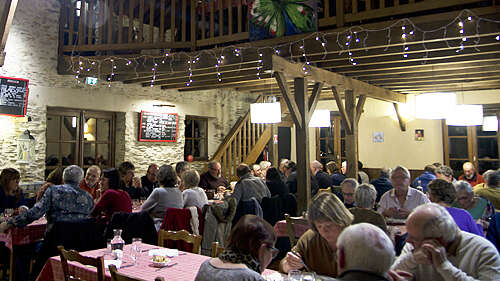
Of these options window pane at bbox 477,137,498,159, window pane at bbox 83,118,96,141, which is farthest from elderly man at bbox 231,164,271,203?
window pane at bbox 477,137,498,159

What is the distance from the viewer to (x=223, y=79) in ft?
28.8

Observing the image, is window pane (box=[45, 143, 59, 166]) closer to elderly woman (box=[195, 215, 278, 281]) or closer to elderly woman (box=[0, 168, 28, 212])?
elderly woman (box=[0, 168, 28, 212])

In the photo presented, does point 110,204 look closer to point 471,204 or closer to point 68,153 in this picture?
point 471,204

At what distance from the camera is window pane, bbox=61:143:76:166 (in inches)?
325

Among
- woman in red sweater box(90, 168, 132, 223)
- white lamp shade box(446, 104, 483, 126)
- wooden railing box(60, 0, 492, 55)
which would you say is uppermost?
wooden railing box(60, 0, 492, 55)

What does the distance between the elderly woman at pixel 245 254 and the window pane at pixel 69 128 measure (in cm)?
718

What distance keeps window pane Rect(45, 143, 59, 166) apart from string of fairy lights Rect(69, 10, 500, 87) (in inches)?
56.2

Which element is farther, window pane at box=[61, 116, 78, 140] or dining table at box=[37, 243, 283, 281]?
window pane at box=[61, 116, 78, 140]

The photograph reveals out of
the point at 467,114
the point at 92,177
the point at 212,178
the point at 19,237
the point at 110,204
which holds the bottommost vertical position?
the point at 19,237

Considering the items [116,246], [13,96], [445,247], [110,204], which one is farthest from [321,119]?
[445,247]

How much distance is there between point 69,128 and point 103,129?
0.77 metres

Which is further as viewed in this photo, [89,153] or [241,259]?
[89,153]

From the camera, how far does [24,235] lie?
14.6 ft

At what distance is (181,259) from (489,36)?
17.8ft
